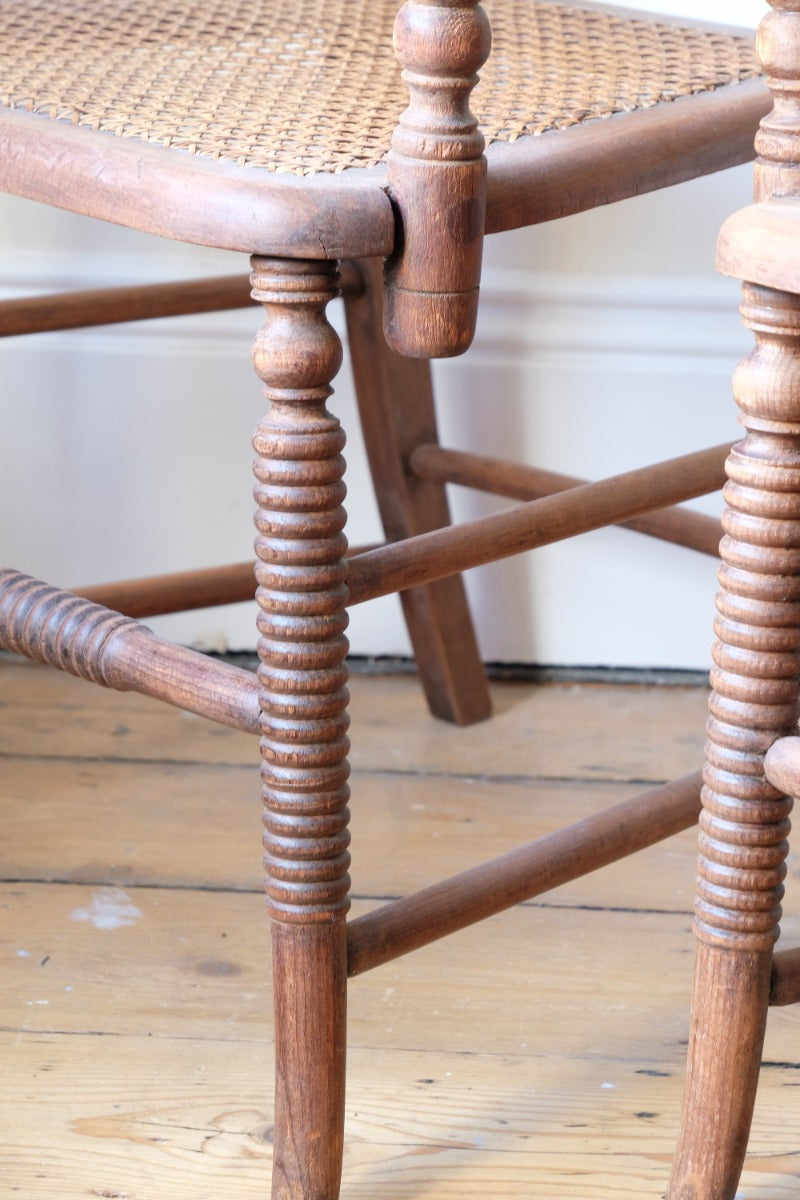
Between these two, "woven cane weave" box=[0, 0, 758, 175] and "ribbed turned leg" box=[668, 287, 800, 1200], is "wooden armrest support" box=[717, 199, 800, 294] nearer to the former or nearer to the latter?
"ribbed turned leg" box=[668, 287, 800, 1200]

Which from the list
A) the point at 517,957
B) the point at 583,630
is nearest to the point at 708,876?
the point at 517,957

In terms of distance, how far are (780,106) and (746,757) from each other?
0.27 metres

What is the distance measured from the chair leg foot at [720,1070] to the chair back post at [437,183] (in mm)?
302

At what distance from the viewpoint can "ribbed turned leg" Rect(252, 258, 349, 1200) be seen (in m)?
0.63

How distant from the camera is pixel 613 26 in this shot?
0.92 m

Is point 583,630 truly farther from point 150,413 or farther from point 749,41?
point 749,41

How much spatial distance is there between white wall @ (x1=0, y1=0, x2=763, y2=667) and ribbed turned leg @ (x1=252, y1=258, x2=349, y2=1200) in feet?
2.03

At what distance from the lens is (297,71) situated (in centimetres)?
82

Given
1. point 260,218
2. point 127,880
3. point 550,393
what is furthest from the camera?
point 550,393

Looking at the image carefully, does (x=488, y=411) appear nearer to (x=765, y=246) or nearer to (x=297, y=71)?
(x=297, y=71)

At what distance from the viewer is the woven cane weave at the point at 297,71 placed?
70cm

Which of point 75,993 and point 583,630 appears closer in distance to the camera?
point 75,993

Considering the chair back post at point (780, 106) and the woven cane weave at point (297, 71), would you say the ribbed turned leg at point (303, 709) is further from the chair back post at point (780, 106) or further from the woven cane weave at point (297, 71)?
the chair back post at point (780, 106)

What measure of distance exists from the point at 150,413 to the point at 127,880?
42 centimetres
